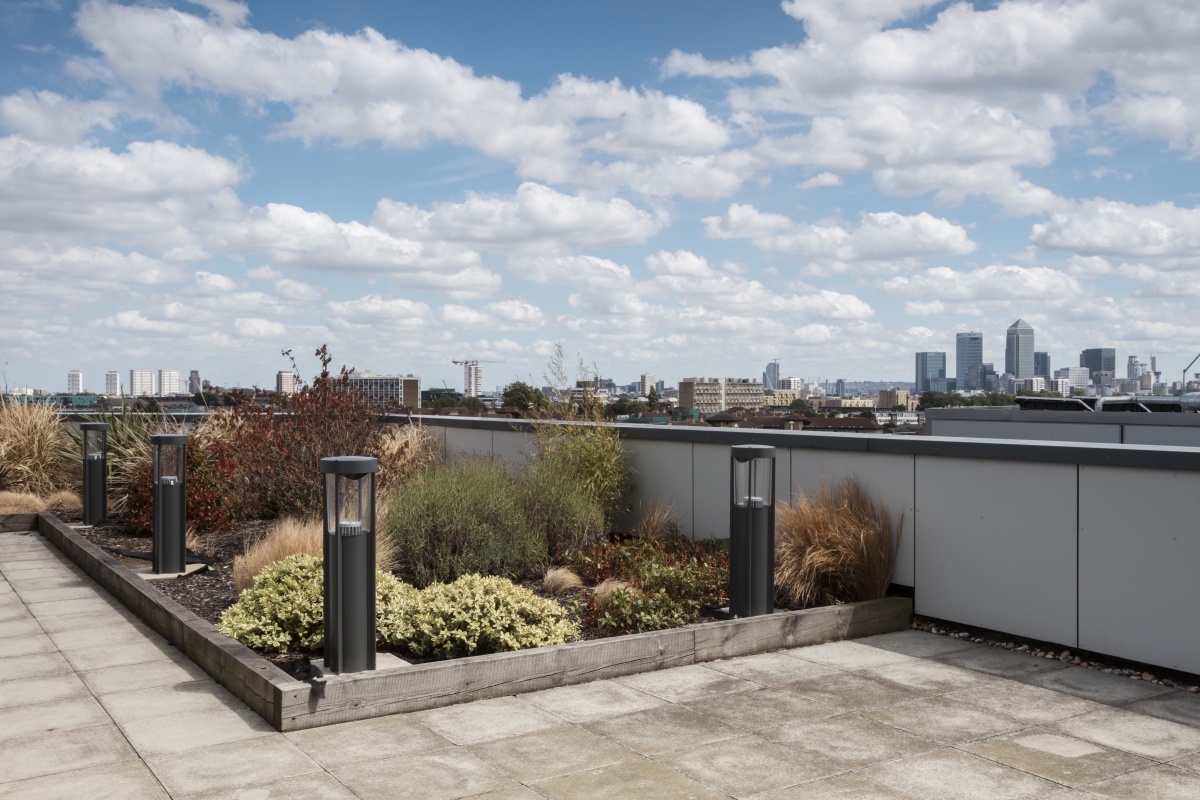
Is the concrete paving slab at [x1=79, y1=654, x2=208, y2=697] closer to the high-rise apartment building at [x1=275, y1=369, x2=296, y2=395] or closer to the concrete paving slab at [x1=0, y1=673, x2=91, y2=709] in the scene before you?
the concrete paving slab at [x1=0, y1=673, x2=91, y2=709]

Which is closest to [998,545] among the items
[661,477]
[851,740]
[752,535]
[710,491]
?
[752,535]

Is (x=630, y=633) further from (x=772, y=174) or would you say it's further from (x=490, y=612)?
(x=772, y=174)

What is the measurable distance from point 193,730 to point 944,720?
330 centimetres

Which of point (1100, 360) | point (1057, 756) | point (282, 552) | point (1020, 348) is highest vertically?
point (1020, 348)

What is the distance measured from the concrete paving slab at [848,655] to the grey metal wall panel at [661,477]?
292 centimetres

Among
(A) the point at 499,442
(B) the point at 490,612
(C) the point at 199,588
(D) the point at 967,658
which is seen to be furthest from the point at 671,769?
(A) the point at 499,442

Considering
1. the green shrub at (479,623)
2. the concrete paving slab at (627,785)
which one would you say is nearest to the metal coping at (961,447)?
the green shrub at (479,623)

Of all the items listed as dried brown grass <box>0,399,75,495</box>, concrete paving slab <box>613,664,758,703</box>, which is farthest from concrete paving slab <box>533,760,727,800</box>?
dried brown grass <box>0,399,75,495</box>

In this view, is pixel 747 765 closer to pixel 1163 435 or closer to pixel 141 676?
pixel 141 676

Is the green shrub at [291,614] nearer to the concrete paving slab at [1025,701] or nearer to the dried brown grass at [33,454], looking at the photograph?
the concrete paving slab at [1025,701]

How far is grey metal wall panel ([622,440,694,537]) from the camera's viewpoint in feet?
27.7

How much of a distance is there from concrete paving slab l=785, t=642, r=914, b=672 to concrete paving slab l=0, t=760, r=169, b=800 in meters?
3.38

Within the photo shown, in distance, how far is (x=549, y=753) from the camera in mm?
3670

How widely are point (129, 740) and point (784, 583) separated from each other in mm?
3957
